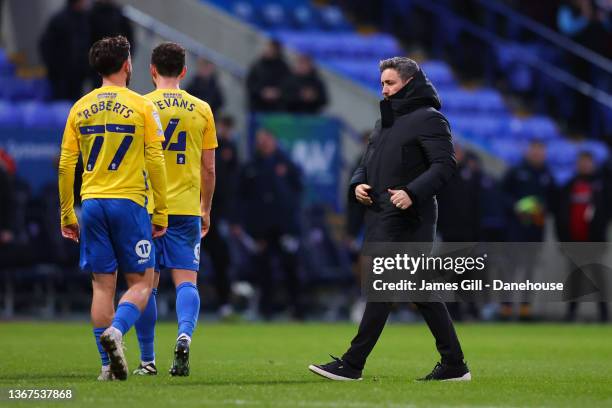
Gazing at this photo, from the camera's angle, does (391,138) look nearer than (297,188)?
Yes

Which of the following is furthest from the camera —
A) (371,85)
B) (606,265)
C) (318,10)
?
(318,10)

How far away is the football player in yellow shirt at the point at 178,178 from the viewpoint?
9836 millimetres

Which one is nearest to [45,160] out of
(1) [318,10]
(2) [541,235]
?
(2) [541,235]

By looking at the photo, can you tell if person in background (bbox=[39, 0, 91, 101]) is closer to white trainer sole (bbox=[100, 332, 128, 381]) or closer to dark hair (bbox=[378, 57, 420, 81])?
dark hair (bbox=[378, 57, 420, 81])

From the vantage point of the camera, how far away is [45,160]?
19.1 meters

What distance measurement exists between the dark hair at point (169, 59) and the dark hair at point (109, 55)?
0.64 metres

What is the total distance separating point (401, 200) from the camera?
9273 mm

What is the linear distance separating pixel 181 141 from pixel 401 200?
65.6 inches

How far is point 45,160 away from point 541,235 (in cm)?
725

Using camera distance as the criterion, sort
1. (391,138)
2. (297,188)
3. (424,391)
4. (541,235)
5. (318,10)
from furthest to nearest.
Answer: (318,10) < (541,235) < (297,188) < (391,138) < (424,391)

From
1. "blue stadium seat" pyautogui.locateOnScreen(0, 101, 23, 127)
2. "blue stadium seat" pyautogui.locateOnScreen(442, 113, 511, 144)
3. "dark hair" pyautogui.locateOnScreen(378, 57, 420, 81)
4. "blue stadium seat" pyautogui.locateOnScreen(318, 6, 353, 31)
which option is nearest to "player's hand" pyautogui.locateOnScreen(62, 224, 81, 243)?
"dark hair" pyautogui.locateOnScreen(378, 57, 420, 81)

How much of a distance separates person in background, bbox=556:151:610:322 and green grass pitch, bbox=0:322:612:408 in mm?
3246

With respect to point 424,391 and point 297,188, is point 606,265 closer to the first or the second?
point 297,188

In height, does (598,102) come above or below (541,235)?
above
